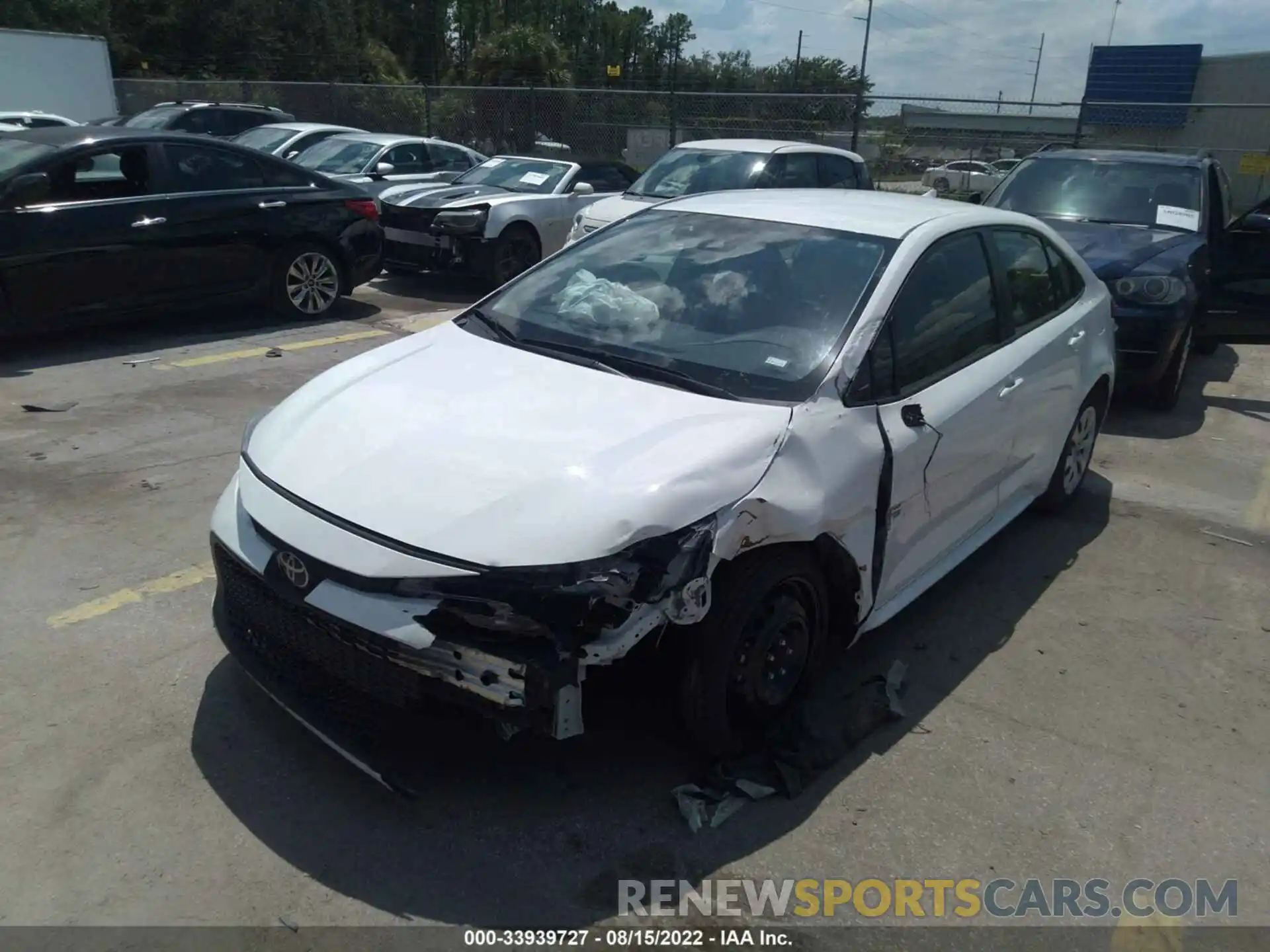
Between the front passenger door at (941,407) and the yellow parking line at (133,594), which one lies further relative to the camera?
the yellow parking line at (133,594)

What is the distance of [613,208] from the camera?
9844 millimetres

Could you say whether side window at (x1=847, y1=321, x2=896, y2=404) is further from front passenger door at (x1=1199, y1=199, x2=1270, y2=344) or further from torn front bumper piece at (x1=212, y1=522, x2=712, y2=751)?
front passenger door at (x1=1199, y1=199, x2=1270, y2=344)

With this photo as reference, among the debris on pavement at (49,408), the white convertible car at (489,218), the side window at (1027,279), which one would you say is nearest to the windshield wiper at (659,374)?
the side window at (1027,279)

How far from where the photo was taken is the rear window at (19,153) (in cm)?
732

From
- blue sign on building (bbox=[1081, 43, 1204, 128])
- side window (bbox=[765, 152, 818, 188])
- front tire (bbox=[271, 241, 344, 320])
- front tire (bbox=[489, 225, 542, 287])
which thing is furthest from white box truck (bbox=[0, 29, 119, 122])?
blue sign on building (bbox=[1081, 43, 1204, 128])

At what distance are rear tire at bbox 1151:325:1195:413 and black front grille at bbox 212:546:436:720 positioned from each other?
6512 mm

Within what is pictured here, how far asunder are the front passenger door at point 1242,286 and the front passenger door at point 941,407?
15.4 feet

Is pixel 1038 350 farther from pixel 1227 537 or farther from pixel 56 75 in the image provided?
pixel 56 75

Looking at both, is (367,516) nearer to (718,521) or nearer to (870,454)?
(718,521)

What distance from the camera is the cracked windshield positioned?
3.45m

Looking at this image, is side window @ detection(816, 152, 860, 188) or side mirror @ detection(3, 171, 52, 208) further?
side window @ detection(816, 152, 860, 188)

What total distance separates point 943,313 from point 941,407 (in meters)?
0.44

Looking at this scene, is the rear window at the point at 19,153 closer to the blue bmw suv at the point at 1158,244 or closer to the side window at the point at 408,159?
the side window at the point at 408,159

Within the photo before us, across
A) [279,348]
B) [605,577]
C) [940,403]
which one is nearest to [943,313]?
[940,403]
